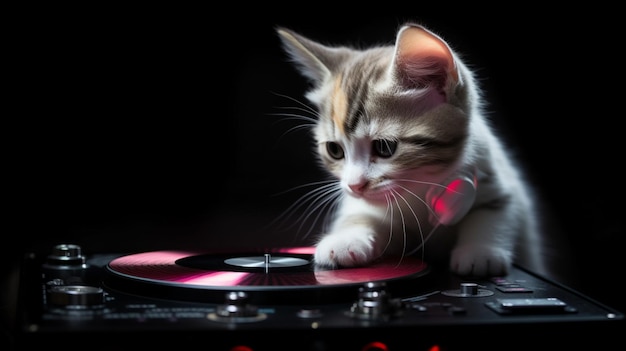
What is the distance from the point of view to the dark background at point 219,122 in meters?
1.60

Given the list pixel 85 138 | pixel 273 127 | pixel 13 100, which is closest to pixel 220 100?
pixel 273 127

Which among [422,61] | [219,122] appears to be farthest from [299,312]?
Answer: [219,122]

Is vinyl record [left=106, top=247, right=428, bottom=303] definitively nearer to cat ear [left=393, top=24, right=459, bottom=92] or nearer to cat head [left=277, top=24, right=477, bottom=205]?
cat head [left=277, top=24, right=477, bottom=205]

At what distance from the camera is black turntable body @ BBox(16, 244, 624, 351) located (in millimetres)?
849

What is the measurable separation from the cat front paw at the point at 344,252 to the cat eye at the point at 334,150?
0.23 m

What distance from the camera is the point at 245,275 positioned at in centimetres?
116

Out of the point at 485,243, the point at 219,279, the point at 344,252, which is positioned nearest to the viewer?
the point at 219,279

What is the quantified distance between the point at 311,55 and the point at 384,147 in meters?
0.31

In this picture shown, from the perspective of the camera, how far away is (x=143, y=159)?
1.69 m

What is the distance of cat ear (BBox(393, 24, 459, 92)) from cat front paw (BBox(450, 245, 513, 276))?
12.7 inches

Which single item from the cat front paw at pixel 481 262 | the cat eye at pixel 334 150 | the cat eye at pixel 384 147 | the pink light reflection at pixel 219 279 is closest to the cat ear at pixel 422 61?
the cat eye at pixel 384 147

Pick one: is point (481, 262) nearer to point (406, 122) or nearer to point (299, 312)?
point (406, 122)

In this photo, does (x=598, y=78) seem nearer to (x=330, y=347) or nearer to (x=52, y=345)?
(x=330, y=347)

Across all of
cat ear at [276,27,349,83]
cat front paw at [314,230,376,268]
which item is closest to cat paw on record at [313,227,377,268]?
cat front paw at [314,230,376,268]
